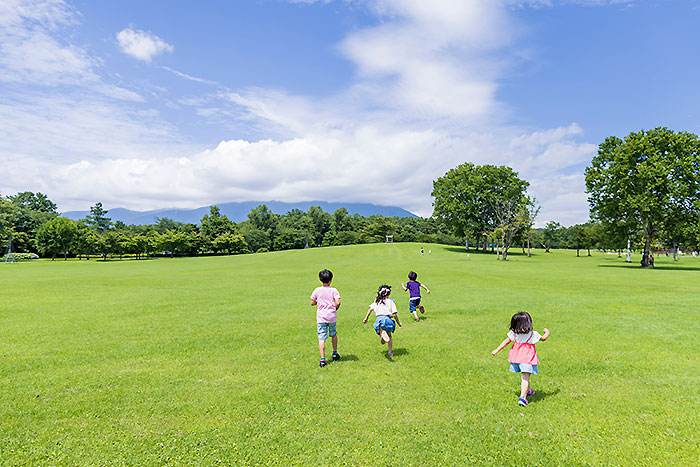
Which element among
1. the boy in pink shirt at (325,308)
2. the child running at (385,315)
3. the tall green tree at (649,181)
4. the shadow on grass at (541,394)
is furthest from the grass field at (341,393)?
the tall green tree at (649,181)

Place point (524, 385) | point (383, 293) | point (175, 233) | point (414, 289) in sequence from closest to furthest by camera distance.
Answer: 1. point (524, 385)
2. point (383, 293)
3. point (414, 289)
4. point (175, 233)

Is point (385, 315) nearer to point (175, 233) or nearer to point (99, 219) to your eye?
point (175, 233)

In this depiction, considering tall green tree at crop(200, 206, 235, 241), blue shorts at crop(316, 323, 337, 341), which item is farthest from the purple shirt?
tall green tree at crop(200, 206, 235, 241)

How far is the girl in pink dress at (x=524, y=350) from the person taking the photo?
21.6 ft

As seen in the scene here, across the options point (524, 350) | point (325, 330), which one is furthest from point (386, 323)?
point (524, 350)

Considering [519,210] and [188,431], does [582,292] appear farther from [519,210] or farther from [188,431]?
[519,210]

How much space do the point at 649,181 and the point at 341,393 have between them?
5322 centimetres

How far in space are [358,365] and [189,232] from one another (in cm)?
10648

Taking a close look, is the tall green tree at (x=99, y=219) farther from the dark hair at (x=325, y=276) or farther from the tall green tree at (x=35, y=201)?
the dark hair at (x=325, y=276)

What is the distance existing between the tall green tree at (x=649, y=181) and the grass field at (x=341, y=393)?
39115mm

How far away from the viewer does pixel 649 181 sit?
43281 millimetres

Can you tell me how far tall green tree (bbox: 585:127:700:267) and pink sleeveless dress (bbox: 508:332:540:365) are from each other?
161 ft

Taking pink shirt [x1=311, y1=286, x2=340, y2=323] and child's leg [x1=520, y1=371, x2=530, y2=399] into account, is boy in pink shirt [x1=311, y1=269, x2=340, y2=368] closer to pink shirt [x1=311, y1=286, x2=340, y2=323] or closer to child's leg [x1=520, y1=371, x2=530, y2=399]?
pink shirt [x1=311, y1=286, x2=340, y2=323]

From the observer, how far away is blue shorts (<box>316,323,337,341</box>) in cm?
862
